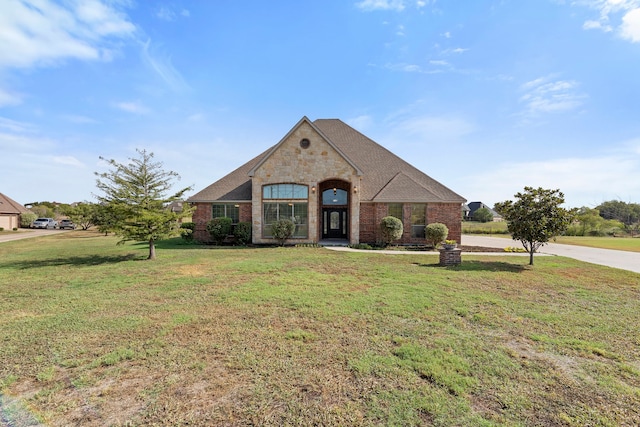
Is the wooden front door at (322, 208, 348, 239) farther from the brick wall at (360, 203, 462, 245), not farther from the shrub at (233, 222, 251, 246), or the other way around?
the shrub at (233, 222, 251, 246)

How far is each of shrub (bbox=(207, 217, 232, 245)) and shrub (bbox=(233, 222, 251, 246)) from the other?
580 mm

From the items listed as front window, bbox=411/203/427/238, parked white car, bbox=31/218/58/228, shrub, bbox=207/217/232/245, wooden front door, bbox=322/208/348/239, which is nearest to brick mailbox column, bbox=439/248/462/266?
front window, bbox=411/203/427/238

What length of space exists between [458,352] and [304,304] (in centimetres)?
329

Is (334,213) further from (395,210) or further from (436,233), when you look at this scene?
(436,233)

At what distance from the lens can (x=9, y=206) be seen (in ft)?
130

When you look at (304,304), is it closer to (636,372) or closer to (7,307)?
(636,372)

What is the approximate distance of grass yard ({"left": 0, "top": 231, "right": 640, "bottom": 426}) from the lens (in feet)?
9.92

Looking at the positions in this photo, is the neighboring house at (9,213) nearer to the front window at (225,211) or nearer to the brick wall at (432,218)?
the front window at (225,211)

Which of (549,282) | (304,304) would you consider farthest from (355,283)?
(549,282)

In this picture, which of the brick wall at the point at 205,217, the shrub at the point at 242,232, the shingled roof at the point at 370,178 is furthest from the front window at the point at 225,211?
the shrub at the point at 242,232

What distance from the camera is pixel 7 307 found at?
6.22 meters

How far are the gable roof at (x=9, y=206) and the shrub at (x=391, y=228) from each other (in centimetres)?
5020

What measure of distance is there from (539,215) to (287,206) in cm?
1279

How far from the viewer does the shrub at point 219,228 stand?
58.2 feet
